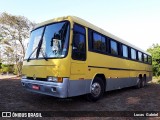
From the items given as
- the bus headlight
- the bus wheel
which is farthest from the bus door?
the bus wheel

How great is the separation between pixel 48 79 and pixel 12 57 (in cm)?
2455

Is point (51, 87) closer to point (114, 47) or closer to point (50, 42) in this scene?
point (50, 42)

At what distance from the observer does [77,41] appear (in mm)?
7527

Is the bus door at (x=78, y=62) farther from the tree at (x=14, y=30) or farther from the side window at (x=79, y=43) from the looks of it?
the tree at (x=14, y=30)

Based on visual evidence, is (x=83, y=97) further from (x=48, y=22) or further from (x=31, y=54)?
(x=48, y=22)

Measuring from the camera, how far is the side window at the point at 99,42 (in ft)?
28.9

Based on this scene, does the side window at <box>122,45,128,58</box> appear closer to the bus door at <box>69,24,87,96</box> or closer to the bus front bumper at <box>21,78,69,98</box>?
the bus door at <box>69,24,87,96</box>

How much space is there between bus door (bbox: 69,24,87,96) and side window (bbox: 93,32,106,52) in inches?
36.8

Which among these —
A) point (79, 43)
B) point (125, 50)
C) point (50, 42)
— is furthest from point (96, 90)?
point (125, 50)

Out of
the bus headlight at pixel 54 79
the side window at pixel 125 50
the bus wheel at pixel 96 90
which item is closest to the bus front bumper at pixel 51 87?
the bus headlight at pixel 54 79

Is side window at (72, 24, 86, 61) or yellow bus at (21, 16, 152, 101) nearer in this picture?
yellow bus at (21, 16, 152, 101)

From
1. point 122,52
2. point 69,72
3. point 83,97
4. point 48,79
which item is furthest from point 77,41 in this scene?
point 122,52

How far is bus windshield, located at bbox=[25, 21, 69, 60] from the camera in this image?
710 cm

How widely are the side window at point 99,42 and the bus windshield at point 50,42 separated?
6.28ft
